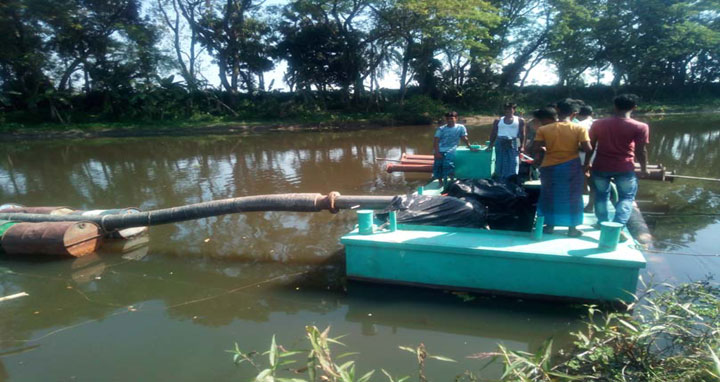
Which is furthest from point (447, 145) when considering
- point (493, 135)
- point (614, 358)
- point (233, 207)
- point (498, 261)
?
point (614, 358)

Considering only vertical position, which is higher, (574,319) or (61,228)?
(61,228)

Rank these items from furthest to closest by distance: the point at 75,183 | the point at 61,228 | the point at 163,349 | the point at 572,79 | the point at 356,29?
the point at 572,79, the point at 356,29, the point at 75,183, the point at 61,228, the point at 163,349

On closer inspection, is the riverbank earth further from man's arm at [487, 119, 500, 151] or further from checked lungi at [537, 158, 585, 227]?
checked lungi at [537, 158, 585, 227]

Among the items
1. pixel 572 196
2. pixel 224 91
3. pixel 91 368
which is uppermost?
pixel 224 91

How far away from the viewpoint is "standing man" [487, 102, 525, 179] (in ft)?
17.8

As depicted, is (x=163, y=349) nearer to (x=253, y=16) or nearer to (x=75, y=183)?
(x=75, y=183)

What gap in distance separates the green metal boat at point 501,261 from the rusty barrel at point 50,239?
3413mm

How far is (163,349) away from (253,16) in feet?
94.0

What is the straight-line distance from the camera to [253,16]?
28.0 meters

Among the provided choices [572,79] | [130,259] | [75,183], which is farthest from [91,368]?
[572,79]

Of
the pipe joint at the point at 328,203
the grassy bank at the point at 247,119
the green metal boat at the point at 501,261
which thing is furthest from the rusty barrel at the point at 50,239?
the grassy bank at the point at 247,119

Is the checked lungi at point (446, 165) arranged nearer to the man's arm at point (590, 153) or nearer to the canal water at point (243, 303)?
the canal water at point (243, 303)

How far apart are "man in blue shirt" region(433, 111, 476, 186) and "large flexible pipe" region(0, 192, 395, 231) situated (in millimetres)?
1625

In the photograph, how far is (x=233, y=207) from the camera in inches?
200
